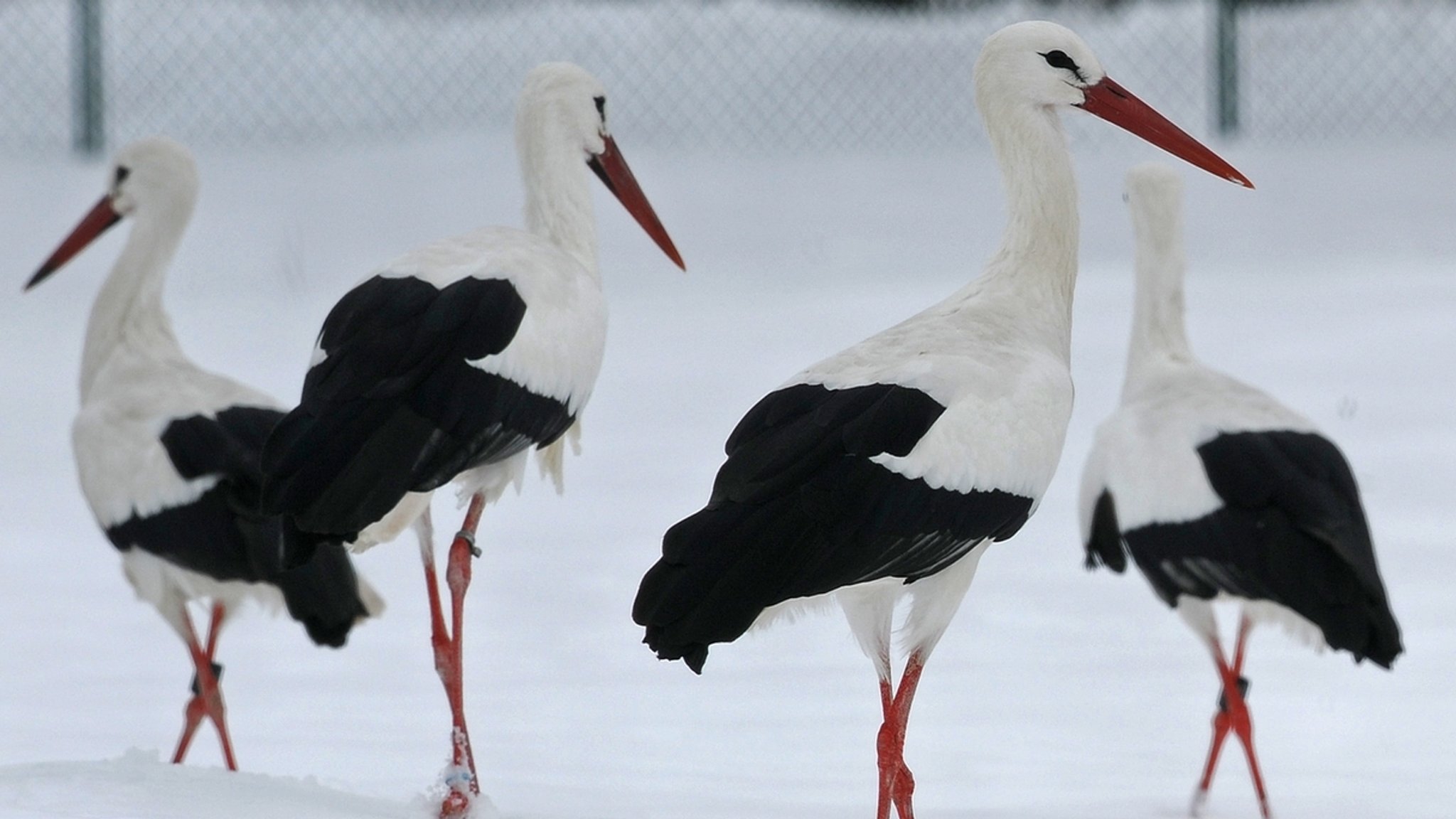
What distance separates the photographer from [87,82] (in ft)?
40.0

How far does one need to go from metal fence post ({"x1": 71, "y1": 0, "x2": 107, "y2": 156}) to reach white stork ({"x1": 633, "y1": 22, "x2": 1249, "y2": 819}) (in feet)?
28.5

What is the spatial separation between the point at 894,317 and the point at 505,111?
383cm

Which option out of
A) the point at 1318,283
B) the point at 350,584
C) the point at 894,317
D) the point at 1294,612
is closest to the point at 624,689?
the point at 350,584

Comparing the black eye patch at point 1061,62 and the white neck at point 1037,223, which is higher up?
the black eye patch at point 1061,62

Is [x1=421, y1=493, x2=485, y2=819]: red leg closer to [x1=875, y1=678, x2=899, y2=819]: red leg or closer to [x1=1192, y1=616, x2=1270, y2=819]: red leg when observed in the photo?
[x1=875, y1=678, x2=899, y2=819]: red leg

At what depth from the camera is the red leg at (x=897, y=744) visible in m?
4.03

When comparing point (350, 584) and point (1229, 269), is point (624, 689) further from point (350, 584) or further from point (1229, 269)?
point (1229, 269)

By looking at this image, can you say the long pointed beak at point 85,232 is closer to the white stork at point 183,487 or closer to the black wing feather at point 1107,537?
the white stork at point 183,487

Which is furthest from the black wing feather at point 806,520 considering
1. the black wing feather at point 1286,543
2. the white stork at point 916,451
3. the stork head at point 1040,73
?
the black wing feather at point 1286,543

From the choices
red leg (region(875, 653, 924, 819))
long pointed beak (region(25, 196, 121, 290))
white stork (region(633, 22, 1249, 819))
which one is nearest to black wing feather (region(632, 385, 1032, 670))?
white stork (region(633, 22, 1249, 819))

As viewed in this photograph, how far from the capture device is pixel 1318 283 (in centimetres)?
1085

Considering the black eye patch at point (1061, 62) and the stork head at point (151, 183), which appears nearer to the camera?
the black eye patch at point (1061, 62)

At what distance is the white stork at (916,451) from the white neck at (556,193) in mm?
1096

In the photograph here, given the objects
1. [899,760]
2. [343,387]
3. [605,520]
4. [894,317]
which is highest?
[894,317]
